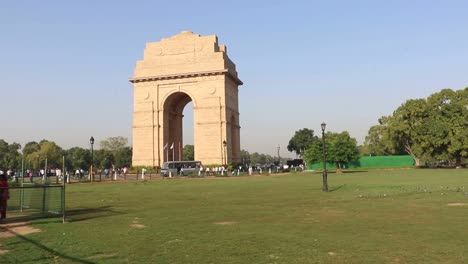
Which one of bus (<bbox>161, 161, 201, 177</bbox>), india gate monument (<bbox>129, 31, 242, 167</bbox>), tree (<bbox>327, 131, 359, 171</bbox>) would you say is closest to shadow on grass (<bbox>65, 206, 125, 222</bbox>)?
bus (<bbox>161, 161, 201, 177</bbox>)

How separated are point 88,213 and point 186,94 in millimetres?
49797

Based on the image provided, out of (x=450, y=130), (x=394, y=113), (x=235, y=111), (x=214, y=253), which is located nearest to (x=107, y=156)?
(x=235, y=111)

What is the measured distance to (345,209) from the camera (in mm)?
13688

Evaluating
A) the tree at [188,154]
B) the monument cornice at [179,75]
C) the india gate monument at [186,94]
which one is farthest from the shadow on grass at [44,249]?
the tree at [188,154]

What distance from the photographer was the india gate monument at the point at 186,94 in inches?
2361

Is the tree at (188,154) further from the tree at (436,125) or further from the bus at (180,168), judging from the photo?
the bus at (180,168)

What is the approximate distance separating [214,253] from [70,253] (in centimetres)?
271

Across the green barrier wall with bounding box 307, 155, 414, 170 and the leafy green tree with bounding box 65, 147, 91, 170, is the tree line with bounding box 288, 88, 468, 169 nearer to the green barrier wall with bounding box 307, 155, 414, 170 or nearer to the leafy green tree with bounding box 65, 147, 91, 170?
the green barrier wall with bounding box 307, 155, 414, 170

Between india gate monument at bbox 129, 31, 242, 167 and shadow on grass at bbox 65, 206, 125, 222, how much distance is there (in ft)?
141

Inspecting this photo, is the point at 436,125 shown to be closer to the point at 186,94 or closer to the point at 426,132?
the point at 426,132

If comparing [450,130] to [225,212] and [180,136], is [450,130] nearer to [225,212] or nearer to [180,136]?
[180,136]

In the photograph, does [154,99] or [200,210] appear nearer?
[200,210]

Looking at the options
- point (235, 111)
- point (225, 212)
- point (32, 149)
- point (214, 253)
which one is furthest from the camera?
point (32, 149)

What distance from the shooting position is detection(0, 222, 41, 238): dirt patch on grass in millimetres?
10273
